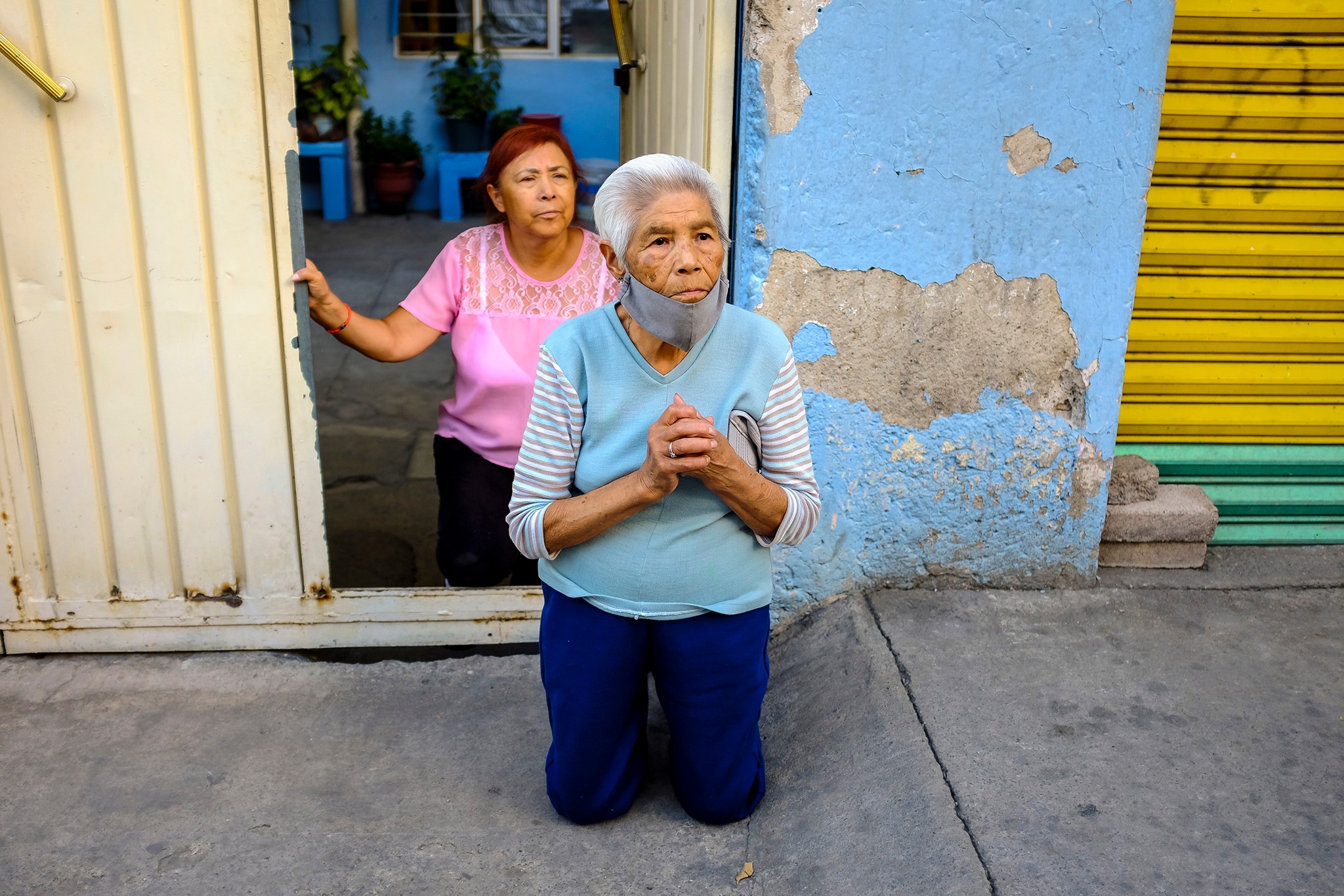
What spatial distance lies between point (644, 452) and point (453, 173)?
804 centimetres

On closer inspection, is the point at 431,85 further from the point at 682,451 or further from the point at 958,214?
the point at 682,451

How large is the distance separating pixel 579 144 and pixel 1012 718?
849cm

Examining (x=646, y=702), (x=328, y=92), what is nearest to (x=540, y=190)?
(x=646, y=702)

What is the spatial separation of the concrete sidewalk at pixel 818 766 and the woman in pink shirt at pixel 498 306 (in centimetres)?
62

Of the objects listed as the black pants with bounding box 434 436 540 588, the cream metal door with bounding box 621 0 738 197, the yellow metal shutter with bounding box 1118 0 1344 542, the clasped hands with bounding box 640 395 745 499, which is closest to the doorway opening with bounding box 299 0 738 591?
the cream metal door with bounding box 621 0 738 197

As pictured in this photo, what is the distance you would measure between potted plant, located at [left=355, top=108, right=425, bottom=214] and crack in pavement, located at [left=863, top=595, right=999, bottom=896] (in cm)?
766

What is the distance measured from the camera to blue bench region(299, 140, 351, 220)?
31.1 ft

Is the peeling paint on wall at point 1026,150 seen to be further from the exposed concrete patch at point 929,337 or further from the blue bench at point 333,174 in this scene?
the blue bench at point 333,174

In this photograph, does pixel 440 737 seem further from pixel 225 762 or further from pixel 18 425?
pixel 18 425

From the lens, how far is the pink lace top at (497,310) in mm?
3131

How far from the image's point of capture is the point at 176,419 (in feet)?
10.00

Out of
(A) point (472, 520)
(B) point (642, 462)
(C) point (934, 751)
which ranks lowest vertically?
(C) point (934, 751)

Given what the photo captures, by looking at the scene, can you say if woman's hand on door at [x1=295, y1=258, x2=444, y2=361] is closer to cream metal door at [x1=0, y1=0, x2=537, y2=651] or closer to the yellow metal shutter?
Answer: cream metal door at [x1=0, y1=0, x2=537, y2=651]

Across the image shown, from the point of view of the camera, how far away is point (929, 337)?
9.93ft
